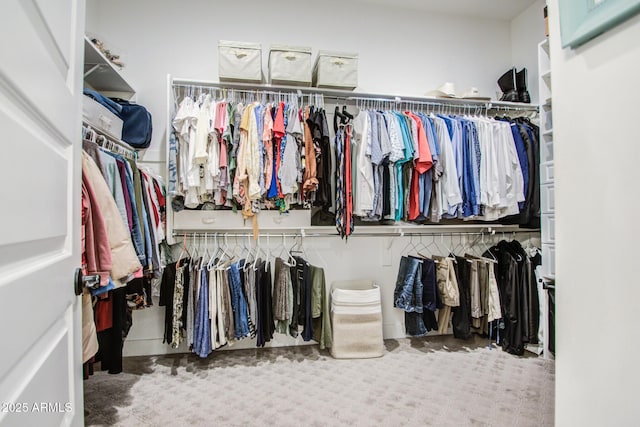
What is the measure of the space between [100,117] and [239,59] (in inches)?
38.6

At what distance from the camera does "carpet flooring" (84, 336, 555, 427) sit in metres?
1.63

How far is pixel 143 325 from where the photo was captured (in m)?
2.40

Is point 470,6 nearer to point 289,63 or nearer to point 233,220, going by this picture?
point 289,63

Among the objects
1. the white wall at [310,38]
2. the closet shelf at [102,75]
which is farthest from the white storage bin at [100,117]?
the white wall at [310,38]

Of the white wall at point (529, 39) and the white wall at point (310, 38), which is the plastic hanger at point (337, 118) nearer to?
the white wall at point (310, 38)

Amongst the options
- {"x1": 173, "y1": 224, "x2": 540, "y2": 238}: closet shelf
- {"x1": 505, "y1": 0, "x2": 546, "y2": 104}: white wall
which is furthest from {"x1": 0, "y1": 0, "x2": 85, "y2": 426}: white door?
{"x1": 505, "y1": 0, "x2": 546, "y2": 104}: white wall

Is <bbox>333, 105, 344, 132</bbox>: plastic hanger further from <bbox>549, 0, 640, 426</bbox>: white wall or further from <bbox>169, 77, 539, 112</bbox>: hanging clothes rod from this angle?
<bbox>549, 0, 640, 426</bbox>: white wall

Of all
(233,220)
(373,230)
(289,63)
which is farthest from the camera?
(373,230)

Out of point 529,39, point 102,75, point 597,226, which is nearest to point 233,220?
point 102,75

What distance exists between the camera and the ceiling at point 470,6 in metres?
2.76

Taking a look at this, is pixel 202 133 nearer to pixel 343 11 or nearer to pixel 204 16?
pixel 204 16

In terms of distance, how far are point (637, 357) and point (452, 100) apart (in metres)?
2.55

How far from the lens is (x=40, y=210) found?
0.58 m

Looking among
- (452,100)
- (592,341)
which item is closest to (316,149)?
(452,100)
